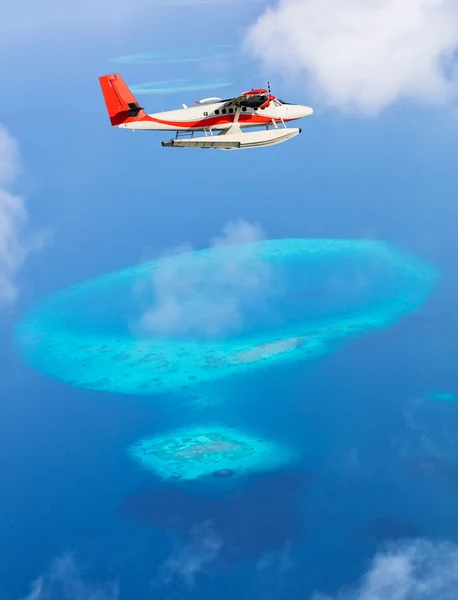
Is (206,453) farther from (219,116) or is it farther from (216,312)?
(219,116)

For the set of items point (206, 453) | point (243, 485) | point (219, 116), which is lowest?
point (243, 485)

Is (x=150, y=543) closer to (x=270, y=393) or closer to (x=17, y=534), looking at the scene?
(x=17, y=534)

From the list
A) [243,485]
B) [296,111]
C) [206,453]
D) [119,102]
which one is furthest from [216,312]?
[119,102]

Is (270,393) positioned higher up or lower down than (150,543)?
higher up

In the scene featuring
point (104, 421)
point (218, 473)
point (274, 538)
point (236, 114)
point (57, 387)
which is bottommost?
point (274, 538)

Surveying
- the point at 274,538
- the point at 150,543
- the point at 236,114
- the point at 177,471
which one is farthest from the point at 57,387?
the point at 236,114

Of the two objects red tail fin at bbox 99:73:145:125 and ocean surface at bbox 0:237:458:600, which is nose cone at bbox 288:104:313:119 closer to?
red tail fin at bbox 99:73:145:125

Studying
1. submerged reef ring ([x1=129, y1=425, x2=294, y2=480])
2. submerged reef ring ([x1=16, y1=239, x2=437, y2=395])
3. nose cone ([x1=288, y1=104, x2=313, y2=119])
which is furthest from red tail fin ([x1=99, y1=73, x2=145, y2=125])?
submerged reef ring ([x1=16, y1=239, x2=437, y2=395])

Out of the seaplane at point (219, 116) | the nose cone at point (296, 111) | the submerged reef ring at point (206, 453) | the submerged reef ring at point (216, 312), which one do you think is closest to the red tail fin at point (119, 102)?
the seaplane at point (219, 116)
